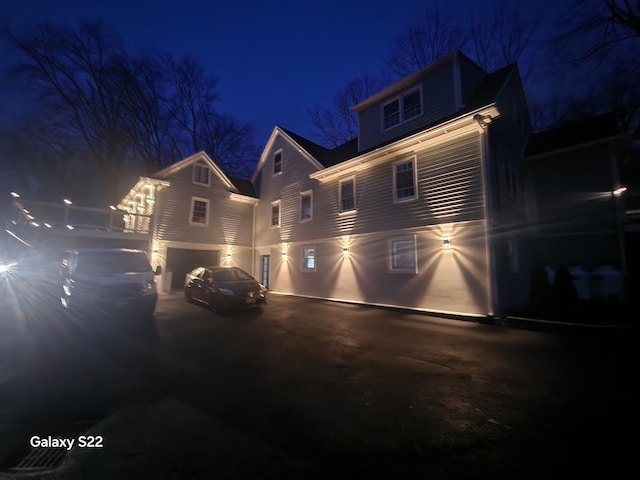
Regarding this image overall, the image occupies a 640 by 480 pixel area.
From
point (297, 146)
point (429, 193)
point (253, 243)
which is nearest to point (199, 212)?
point (253, 243)

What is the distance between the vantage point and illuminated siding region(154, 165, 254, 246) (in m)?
16.0

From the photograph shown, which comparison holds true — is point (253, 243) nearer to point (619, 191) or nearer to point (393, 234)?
point (393, 234)

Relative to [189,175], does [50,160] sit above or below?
above

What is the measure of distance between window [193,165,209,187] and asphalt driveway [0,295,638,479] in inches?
474

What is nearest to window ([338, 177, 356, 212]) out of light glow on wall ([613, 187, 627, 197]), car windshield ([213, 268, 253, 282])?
car windshield ([213, 268, 253, 282])

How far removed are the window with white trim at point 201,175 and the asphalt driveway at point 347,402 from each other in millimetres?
12031

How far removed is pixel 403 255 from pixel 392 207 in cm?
202

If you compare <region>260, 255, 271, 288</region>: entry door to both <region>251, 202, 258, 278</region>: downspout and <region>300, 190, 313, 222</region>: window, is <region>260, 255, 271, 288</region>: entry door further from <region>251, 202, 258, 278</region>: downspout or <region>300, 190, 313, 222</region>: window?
<region>300, 190, 313, 222</region>: window

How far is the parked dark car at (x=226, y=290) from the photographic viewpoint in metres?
10.3

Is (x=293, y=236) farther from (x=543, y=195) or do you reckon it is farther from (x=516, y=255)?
(x=543, y=195)

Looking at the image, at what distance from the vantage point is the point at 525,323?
7.99 m

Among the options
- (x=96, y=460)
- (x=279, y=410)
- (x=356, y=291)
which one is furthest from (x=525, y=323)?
(x=96, y=460)

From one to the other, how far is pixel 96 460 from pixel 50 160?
103 ft

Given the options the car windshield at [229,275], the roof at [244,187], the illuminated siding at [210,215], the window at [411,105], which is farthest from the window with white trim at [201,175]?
the window at [411,105]
